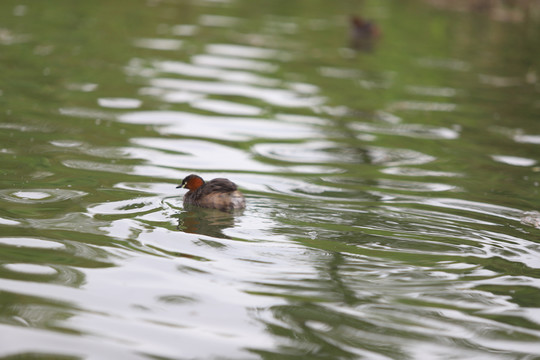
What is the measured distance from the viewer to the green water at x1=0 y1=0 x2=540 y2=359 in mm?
5914

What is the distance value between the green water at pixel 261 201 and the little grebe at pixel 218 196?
0.41ft

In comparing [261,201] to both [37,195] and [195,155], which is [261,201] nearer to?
[37,195]

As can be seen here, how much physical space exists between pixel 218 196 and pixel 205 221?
1.09 feet

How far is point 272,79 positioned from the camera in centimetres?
1647

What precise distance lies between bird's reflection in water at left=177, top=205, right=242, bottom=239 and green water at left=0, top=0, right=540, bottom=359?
0.03 m

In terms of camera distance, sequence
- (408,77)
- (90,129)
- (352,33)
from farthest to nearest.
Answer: (352,33) < (408,77) < (90,129)

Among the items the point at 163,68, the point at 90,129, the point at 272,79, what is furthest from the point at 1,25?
the point at 90,129

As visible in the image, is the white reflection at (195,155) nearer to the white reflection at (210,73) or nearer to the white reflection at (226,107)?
the white reflection at (226,107)

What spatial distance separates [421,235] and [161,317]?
2983 millimetres

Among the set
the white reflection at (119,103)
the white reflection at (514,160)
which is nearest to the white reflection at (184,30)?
the white reflection at (119,103)

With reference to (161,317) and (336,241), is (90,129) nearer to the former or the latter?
A: (336,241)

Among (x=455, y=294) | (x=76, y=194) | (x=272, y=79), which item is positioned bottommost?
(x=455, y=294)

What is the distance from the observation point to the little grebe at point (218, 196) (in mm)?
8273

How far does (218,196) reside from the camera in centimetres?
833
